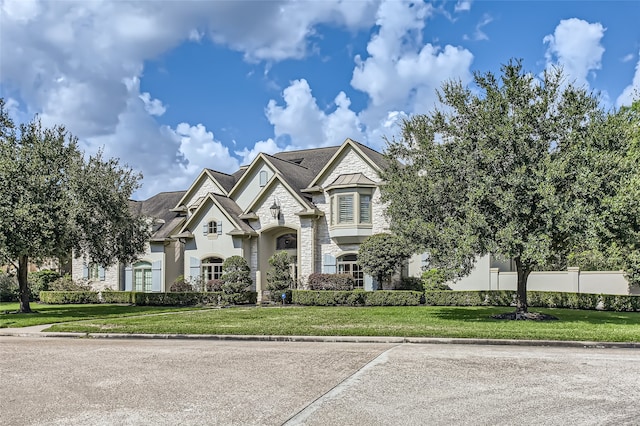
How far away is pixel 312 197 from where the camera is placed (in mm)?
33188

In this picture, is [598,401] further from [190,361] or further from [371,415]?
[190,361]

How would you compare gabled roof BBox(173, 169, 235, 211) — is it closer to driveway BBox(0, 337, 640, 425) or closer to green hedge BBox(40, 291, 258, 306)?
green hedge BBox(40, 291, 258, 306)

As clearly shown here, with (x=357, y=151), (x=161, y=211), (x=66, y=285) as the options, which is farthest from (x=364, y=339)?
(x=161, y=211)

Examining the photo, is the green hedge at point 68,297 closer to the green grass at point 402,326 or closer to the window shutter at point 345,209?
the window shutter at point 345,209

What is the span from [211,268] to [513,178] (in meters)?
21.7

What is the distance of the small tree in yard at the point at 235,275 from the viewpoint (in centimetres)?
3000

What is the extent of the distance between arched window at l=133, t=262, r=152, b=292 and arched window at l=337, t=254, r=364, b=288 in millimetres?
13150

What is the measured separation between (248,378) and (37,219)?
15870 mm

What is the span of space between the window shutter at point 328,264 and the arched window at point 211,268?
653cm

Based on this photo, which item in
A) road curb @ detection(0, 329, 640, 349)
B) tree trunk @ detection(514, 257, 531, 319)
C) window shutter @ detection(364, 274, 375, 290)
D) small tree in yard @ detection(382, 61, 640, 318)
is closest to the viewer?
road curb @ detection(0, 329, 640, 349)

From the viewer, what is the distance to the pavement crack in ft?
21.4

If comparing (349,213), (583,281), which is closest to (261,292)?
(349,213)

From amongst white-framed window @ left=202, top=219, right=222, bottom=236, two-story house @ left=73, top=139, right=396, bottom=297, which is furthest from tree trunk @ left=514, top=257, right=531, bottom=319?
white-framed window @ left=202, top=219, right=222, bottom=236

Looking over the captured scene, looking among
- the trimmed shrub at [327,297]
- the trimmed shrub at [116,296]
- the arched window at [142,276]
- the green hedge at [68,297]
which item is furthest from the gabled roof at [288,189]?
the green hedge at [68,297]
